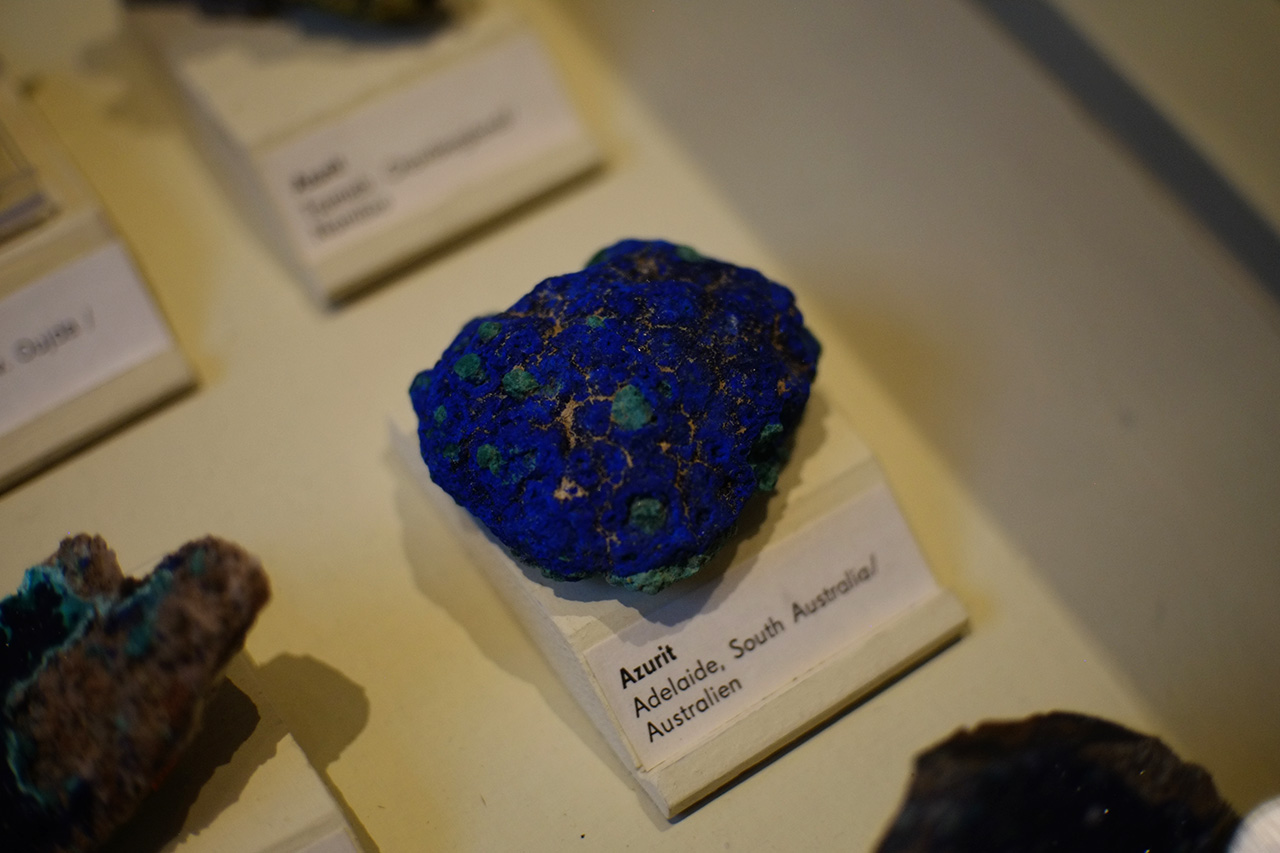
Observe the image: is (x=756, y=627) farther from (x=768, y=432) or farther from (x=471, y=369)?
(x=471, y=369)

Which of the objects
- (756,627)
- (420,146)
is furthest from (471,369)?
(420,146)

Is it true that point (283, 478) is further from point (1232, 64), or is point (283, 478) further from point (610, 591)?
point (1232, 64)

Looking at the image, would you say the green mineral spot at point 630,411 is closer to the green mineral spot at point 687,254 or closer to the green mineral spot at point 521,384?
the green mineral spot at point 521,384

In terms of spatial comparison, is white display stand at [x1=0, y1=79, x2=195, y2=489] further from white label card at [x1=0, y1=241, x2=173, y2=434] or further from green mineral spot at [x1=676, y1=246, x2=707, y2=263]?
green mineral spot at [x1=676, y1=246, x2=707, y2=263]

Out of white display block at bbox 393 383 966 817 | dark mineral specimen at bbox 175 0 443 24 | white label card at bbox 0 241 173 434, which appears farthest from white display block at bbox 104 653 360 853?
dark mineral specimen at bbox 175 0 443 24

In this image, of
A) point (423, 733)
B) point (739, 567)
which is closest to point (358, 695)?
point (423, 733)

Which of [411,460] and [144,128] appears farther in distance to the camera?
[144,128]

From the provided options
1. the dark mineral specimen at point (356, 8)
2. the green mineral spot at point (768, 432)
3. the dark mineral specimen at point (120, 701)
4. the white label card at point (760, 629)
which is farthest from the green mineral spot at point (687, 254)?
the dark mineral specimen at point (356, 8)
